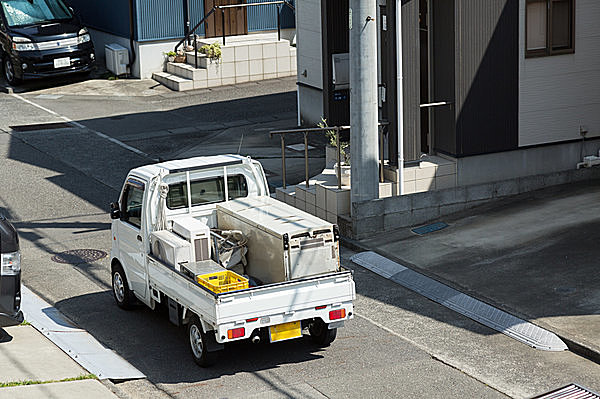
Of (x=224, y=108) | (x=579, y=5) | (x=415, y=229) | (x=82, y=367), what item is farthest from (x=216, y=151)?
(x=82, y=367)

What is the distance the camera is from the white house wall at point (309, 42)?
2080 cm

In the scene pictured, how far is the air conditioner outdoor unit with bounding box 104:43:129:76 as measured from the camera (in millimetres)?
27969

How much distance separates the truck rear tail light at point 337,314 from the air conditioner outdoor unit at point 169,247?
1.74 metres

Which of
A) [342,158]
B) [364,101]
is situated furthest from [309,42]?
[364,101]

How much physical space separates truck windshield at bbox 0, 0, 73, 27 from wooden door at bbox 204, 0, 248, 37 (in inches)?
154

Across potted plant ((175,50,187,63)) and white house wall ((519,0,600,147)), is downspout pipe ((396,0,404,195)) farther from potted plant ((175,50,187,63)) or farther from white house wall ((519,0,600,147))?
potted plant ((175,50,187,63))

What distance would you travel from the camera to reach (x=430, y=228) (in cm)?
1493

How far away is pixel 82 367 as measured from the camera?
1026 cm

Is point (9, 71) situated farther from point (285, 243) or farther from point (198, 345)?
point (285, 243)

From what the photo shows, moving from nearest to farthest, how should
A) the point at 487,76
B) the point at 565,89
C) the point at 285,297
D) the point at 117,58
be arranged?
the point at 285,297, the point at 487,76, the point at 565,89, the point at 117,58

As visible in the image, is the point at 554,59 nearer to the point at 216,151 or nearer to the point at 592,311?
the point at 592,311

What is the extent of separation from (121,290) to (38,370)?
2603 millimetres

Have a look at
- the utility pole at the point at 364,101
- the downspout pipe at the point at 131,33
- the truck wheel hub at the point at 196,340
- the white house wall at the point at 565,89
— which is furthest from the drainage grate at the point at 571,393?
the downspout pipe at the point at 131,33

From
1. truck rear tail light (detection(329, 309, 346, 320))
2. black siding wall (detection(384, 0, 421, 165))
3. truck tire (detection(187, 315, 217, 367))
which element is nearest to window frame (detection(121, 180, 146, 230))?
truck tire (detection(187, 315, 217, 367))
